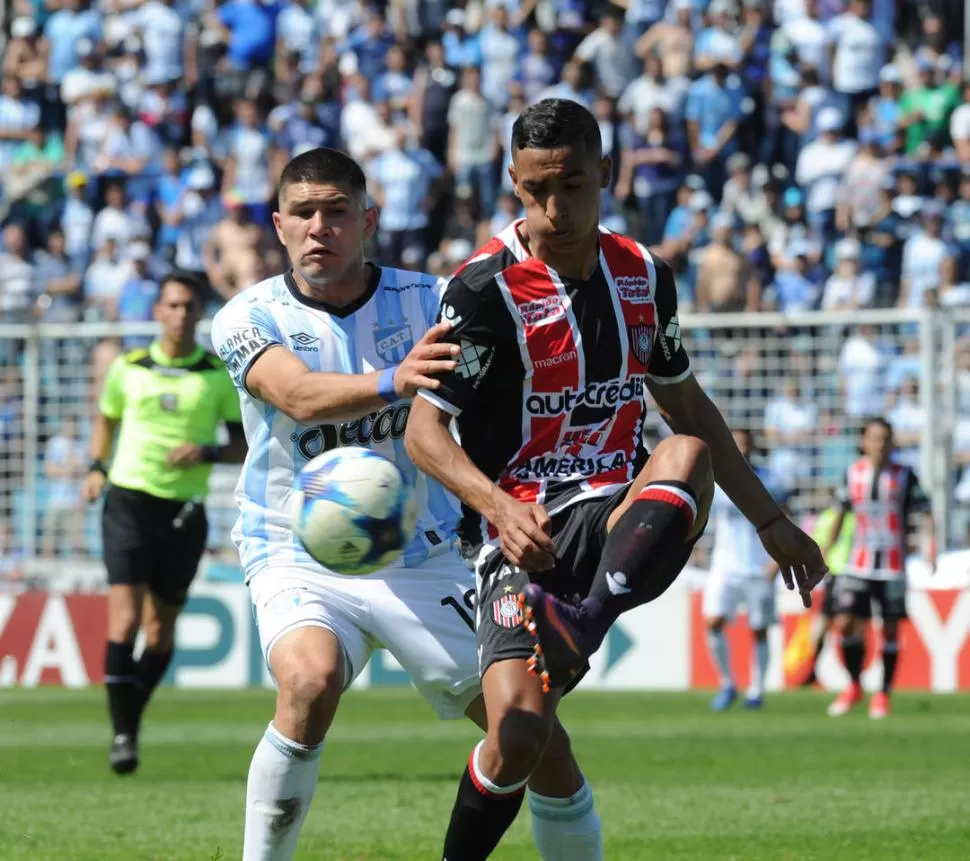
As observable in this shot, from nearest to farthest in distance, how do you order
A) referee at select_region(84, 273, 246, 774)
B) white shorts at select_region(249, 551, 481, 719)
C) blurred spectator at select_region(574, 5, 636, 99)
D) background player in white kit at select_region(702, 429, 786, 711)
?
white shorts at select_region(249, 551, 481, 719), referee at select_region(84, 273, 246, 774), background player in white kit at select_region(702, 429, 786, 711), blurred spectator at select_region(574, 5, 636, 99)

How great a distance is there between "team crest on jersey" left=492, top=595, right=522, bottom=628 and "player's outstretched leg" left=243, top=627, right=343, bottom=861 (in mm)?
671

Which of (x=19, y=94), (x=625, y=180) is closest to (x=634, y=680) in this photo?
(x=625, y=180)

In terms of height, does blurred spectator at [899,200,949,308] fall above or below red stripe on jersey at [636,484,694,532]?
above

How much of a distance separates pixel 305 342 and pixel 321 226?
38cm

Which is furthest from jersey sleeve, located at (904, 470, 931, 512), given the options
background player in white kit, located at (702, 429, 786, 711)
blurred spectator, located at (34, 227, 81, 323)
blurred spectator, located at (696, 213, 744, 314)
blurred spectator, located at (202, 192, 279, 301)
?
blurred spectator, located at (34, 227, 81, 323)

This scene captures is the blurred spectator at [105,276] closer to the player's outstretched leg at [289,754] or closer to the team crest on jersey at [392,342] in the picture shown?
the team crest on jersey at [392,342]

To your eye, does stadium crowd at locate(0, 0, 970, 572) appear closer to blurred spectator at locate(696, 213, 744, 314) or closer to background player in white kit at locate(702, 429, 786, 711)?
blurred spectator at locate(696, 213, 744, 314)

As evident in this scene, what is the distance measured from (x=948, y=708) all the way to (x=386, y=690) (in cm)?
561

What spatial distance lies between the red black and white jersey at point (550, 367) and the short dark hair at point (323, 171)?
32.5 inches

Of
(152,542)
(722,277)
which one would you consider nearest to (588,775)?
(152,542)

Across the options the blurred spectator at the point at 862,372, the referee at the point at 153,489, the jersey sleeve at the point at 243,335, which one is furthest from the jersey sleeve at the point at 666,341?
the blurred spectator at the point at 862,372

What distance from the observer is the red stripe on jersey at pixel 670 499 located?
204 inches

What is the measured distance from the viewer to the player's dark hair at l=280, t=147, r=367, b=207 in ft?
20.2

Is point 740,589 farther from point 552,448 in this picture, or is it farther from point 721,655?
point 552,448
